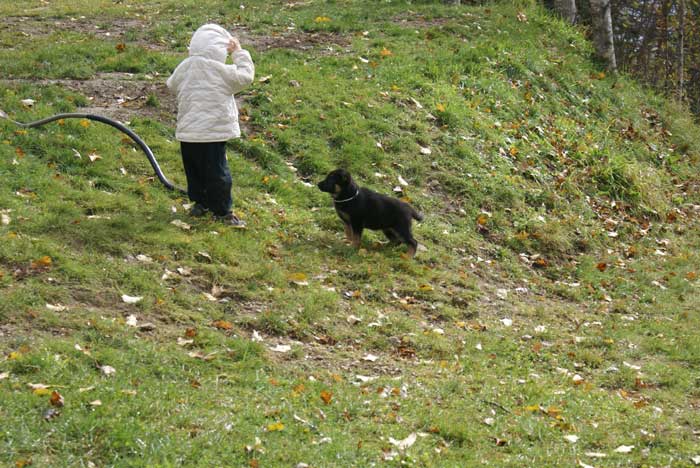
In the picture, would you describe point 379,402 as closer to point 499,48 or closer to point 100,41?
point 100,41

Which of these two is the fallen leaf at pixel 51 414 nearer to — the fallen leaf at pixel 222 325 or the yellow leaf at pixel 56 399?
the yellow leaf at pixel 56 399

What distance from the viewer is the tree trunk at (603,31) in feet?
55.0

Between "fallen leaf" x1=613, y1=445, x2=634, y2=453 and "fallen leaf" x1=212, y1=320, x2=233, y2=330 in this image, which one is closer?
"fallen leaf" x1=613, y1=445, x2=634, y2=453

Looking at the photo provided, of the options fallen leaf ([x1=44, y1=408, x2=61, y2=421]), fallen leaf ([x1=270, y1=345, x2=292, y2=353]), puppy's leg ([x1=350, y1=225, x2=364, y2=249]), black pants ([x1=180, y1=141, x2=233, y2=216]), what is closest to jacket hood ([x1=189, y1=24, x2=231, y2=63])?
black pants ([x1=180, y1=141, x2=233, y2=216])

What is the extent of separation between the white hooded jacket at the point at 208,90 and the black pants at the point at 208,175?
0.49 ft

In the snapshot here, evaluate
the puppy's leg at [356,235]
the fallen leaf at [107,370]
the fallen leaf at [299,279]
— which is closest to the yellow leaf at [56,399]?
the fallen leaf at [107,370]

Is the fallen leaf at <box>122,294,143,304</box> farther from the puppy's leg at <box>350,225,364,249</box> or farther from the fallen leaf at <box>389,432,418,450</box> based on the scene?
the puppy's leg at <box>350,225,364,249</box>

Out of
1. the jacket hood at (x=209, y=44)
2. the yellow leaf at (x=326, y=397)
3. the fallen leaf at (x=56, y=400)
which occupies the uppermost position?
the jacket hood at (x=209, y=44)

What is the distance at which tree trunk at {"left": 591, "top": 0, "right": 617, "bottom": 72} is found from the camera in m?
16.8

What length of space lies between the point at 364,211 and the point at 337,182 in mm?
419

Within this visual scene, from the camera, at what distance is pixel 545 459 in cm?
557

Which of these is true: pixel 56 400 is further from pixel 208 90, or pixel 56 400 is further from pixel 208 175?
pixel 208 90

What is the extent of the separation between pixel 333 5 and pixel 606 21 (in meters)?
5.57

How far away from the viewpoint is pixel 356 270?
8.55 metres
